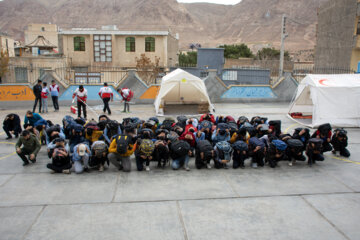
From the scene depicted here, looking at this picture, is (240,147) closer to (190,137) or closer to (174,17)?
(190,137)

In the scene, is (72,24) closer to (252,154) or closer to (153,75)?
(153,75)

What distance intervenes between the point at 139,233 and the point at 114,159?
9.82 feet

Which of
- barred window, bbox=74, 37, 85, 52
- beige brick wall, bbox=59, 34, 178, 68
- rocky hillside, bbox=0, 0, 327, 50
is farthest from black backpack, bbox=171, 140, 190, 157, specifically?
rocky hillside, bbox=0, 0, 327, 50

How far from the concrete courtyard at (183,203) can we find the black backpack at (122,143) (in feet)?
2.26

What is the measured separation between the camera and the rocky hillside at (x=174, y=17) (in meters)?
120

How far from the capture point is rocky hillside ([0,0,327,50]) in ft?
393

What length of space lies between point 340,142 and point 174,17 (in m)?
130

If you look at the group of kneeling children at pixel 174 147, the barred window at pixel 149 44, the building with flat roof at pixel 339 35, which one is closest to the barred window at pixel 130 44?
the barred window at pixel 149 44

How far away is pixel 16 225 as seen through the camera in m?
5.28

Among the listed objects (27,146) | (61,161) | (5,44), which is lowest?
(61,161)

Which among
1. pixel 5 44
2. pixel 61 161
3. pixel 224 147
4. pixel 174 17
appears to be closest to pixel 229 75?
pixel 224 147

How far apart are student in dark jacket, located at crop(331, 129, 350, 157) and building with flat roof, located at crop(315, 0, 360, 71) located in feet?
82.0

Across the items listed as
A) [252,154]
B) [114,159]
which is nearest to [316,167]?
[252,154]

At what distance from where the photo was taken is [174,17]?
130 m
